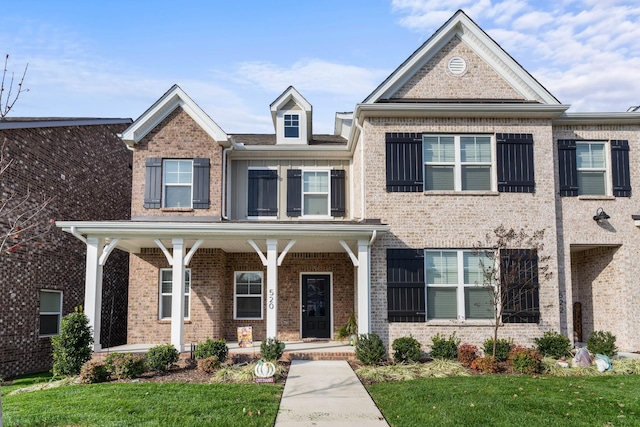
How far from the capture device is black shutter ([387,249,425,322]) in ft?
44.4

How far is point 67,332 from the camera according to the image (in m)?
12.2

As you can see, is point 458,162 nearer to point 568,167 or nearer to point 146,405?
point 568,167

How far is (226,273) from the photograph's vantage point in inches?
661

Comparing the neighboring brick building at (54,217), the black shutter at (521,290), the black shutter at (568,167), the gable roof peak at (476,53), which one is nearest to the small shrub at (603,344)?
the black shutter at (521,290)

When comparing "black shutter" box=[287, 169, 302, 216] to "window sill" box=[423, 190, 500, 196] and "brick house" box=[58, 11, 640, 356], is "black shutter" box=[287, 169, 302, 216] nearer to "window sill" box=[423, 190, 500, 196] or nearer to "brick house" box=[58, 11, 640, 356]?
"brick house" box=[58, 11, 640, 356]

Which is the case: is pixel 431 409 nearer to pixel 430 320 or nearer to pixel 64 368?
pixel 430 320

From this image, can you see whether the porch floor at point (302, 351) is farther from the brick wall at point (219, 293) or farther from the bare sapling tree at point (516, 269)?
the bare sapling tree at point (516, 269)

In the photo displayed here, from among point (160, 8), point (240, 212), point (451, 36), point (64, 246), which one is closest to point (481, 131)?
point (451, 36)

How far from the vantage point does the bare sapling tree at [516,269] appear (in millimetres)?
13438

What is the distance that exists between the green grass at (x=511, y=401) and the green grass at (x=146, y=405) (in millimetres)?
2070

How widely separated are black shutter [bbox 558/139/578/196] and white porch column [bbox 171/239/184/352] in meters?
9.95

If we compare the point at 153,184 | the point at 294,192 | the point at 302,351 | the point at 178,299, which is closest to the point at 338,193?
the point at 294,192

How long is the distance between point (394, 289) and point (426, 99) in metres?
5.15

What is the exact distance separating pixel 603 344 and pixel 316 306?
7.72 meters
